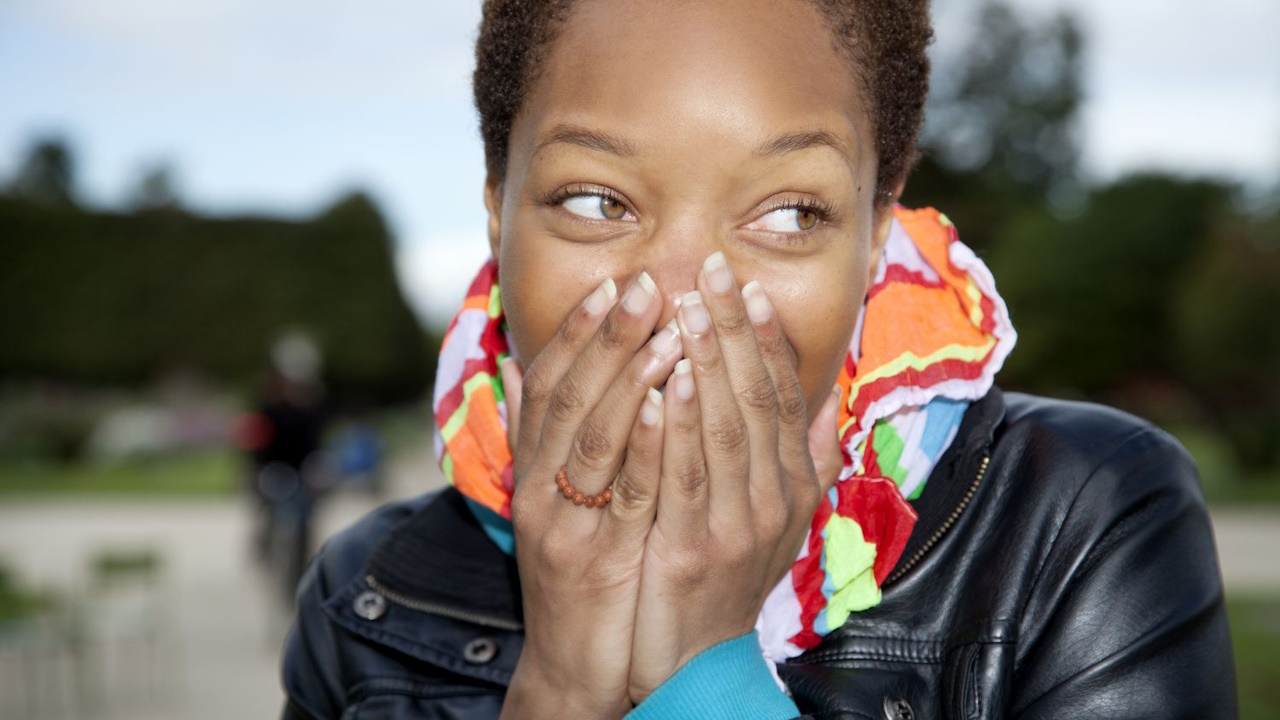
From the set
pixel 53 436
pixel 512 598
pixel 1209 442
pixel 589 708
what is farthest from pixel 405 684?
pixel 1209 442

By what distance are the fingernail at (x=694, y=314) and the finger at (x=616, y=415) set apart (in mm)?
27

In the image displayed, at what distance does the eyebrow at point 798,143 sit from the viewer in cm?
145

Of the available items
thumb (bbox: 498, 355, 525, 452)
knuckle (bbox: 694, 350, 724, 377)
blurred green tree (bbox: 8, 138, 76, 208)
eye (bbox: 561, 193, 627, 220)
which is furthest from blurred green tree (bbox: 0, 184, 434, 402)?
blurred green tree (bbox: 8, 138, 76, 208)

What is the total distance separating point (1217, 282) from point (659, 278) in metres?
25.1

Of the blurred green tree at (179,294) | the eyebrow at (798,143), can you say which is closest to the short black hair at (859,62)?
the eyebrow at (798,143)

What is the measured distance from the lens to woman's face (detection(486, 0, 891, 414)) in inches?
56.7

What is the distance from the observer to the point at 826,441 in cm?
166

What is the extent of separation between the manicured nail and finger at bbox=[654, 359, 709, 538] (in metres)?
0.13

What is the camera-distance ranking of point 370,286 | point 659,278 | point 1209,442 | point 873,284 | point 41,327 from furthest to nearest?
1. point 370,286
2. point 41,327
3. point 1209,442
4. point 873,284
5. point 659,278

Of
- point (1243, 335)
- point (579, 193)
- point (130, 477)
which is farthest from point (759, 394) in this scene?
point (1243, 335)

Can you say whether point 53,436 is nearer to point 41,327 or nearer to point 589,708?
point 41,327

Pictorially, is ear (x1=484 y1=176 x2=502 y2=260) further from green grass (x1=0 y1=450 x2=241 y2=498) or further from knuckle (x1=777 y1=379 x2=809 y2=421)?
green grass (x1=0 y1=450 x2=241 y2=498)

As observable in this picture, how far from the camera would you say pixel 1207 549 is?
5.04 ft

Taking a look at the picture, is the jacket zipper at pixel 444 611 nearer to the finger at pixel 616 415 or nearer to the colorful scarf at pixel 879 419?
the colorful scarf at pixel 879 419
